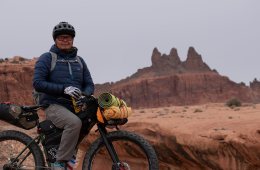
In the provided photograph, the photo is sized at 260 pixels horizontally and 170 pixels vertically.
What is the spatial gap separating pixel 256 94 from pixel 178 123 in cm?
11206

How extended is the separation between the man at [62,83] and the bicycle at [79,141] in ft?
0.59

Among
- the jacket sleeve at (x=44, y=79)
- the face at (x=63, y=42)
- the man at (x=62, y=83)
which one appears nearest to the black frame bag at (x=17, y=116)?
the man at (x=62, y=83)

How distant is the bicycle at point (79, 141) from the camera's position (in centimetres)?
537

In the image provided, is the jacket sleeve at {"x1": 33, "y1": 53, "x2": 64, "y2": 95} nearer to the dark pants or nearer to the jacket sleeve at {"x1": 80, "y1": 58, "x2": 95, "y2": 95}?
the dark pants

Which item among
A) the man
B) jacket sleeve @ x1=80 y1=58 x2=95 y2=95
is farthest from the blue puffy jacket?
jacket sleeve @ x1=80 y1=58 x2=95 y2=95

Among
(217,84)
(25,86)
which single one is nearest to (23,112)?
(25,86)

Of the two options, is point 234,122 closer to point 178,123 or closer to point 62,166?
point 178,123

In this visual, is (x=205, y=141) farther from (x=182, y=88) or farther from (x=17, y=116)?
(x=182, y=88)

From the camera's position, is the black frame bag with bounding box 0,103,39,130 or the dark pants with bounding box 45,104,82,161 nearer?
the dark pants with bounding box 45,104,82,161

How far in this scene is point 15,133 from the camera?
6051 millimetres

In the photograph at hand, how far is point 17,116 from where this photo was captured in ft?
19.2

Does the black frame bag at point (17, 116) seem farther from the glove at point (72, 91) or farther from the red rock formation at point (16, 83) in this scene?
the red rock formation at point (16, 83)

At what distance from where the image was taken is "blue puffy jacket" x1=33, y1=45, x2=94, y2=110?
18.2 feet

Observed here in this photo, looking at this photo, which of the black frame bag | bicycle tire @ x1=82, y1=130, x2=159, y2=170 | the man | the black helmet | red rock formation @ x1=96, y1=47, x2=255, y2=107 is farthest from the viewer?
red rock formation @ x1=96, y1=47, x2=255, y2=107
